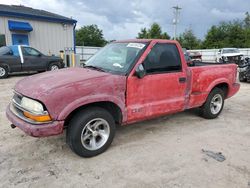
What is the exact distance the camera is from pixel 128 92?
3.81 m

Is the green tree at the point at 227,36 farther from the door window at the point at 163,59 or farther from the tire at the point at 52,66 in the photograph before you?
the door window at the point at 163,59

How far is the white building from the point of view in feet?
53.6

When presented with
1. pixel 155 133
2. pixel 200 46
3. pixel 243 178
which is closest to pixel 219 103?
pixel 155 133

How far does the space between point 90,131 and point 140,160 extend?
0.88m

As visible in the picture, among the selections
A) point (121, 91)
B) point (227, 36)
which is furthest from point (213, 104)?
point (227, 36)

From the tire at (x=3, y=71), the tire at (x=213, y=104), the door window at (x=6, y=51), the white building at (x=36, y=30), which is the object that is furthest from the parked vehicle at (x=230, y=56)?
the tire at (x=3, y=71)

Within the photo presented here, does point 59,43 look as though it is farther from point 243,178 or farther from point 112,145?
point 243,178

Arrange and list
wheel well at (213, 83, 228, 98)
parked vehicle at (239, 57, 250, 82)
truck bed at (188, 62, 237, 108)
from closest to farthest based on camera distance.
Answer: truck bed at (188, 62, 237, 108) → wheel well at (213, 83, 228, 98) → parked vehicle at (239, 57, 250, 82)

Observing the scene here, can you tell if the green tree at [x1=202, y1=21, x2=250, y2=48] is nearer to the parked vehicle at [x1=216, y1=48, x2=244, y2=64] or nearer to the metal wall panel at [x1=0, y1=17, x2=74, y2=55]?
the parked vehicle at [x1=216, y1=48, x2=244, y2=64]

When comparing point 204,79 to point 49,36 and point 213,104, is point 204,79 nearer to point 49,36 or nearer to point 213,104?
point 213,104

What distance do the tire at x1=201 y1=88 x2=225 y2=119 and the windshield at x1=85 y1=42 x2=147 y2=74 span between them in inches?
89.9

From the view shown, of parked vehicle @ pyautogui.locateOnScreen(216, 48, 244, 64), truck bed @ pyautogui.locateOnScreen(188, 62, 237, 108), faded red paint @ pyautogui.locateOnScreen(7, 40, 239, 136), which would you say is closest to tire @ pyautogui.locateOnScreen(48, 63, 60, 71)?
faded red paint @ pyautogui.locateOnScreen(7, 40, 239, 136)

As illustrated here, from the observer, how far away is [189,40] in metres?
53.8

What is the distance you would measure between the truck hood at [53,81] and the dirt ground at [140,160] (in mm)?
1036
